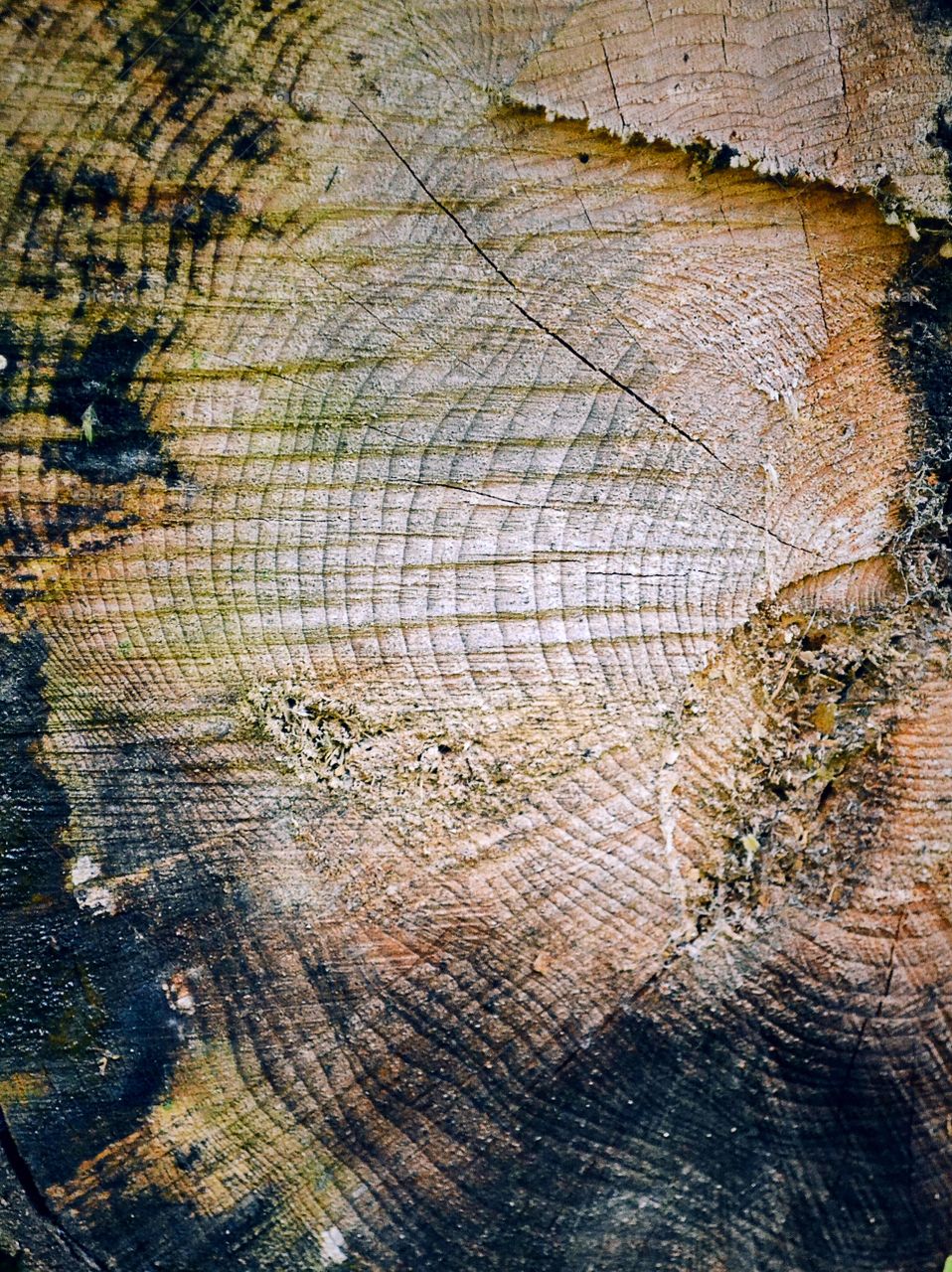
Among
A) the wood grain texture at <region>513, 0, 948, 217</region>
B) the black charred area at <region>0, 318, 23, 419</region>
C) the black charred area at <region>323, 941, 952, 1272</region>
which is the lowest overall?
the black charred area at <region>323, 941, 952, 1272</region>

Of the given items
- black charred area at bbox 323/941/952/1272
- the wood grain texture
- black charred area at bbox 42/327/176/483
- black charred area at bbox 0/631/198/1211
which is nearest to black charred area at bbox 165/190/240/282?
black charred area at bbox 42/327/176/483

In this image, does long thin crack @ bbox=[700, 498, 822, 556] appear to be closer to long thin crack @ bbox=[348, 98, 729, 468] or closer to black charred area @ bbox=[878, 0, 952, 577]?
long thin crack @ bbox=[348, 98, 729, 468]

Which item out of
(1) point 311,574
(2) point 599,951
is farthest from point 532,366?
(2) point 599,951

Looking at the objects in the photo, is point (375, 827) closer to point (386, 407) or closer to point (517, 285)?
point (386, 407)

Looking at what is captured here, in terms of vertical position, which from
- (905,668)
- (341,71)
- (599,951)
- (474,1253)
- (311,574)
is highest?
(341,71)

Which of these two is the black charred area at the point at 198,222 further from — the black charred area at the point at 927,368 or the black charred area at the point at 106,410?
the black charred area at the point at 927,368
